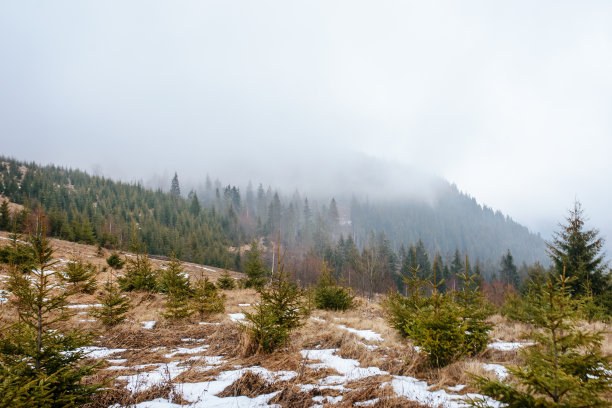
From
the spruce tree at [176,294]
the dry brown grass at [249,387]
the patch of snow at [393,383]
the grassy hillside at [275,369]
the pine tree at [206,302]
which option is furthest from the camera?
the pine tree at [206,302]

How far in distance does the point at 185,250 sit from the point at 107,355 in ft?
213

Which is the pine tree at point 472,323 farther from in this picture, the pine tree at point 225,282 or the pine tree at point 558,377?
the pine tree at point 225,282

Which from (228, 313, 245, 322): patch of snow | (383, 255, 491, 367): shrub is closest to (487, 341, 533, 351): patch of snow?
(383, 255, 491, 367): shrub

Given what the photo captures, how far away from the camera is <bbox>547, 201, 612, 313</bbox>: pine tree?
1580cm

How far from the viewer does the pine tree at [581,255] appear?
622 inches

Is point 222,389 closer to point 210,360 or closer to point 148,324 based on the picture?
point 210,360

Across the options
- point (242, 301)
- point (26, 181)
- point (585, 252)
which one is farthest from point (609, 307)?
point (26, 181)

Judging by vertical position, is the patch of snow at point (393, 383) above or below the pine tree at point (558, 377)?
below

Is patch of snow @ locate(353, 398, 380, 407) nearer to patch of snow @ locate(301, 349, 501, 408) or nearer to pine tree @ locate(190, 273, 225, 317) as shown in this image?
patch of snow @ locate(301, 349, 501, 408)

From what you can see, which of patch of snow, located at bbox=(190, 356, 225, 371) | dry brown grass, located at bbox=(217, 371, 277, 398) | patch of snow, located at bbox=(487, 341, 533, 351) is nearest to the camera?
dry brown grass, located at bbox=(217, 371, 277, 398)

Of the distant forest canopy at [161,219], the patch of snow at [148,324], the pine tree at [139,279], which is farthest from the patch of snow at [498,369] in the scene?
the distant forest canopy at [161,219]

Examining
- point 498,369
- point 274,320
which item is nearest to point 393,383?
point 498,369

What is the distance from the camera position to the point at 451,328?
6203 mm

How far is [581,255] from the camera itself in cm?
1616
